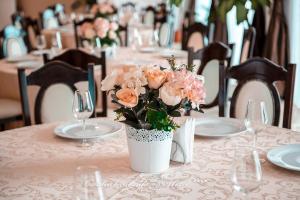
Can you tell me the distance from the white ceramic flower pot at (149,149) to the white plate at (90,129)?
1.23 ft

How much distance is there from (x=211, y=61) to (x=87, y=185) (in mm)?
2297

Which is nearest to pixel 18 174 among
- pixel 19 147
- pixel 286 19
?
pixel 19 147

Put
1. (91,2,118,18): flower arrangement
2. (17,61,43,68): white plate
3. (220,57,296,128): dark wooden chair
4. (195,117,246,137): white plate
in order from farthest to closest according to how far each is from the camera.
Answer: (91,2,118,18): flower arrangement, (17,61,43,68): white plate, (220,57,296,128): dark wooden chair, (195,117,246,137): white plate

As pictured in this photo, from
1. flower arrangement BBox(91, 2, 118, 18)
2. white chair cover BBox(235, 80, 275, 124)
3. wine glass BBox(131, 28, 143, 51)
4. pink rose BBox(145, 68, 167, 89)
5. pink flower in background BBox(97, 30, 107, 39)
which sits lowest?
white chair cover BBox(235, 80, 275, 124)

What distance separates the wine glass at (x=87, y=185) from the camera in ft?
→ 3.57

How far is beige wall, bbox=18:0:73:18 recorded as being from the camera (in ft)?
33.3

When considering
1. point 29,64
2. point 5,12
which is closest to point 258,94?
point 29,64

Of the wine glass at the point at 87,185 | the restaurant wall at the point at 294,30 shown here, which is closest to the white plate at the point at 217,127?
the wine glass at the point at 87,185

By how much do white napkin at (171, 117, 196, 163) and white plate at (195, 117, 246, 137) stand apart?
274 millimetres

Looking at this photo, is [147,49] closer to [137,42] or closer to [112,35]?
[137,42]

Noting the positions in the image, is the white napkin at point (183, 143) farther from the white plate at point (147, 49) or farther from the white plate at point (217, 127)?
the white plate at point (147, 49)

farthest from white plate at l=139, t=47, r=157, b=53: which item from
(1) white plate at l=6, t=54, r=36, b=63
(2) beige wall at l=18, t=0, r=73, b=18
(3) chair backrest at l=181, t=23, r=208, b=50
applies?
(2) beige wall at l=18, t=0, r=73, b=18

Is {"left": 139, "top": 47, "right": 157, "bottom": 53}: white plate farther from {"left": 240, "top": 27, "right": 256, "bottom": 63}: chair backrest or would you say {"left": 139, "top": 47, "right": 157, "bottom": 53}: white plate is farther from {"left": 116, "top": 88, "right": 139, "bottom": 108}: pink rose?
{"left": 116, "top": 88, "right": 139, "bottom": 108}: pink rose

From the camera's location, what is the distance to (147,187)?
4.84 feet
